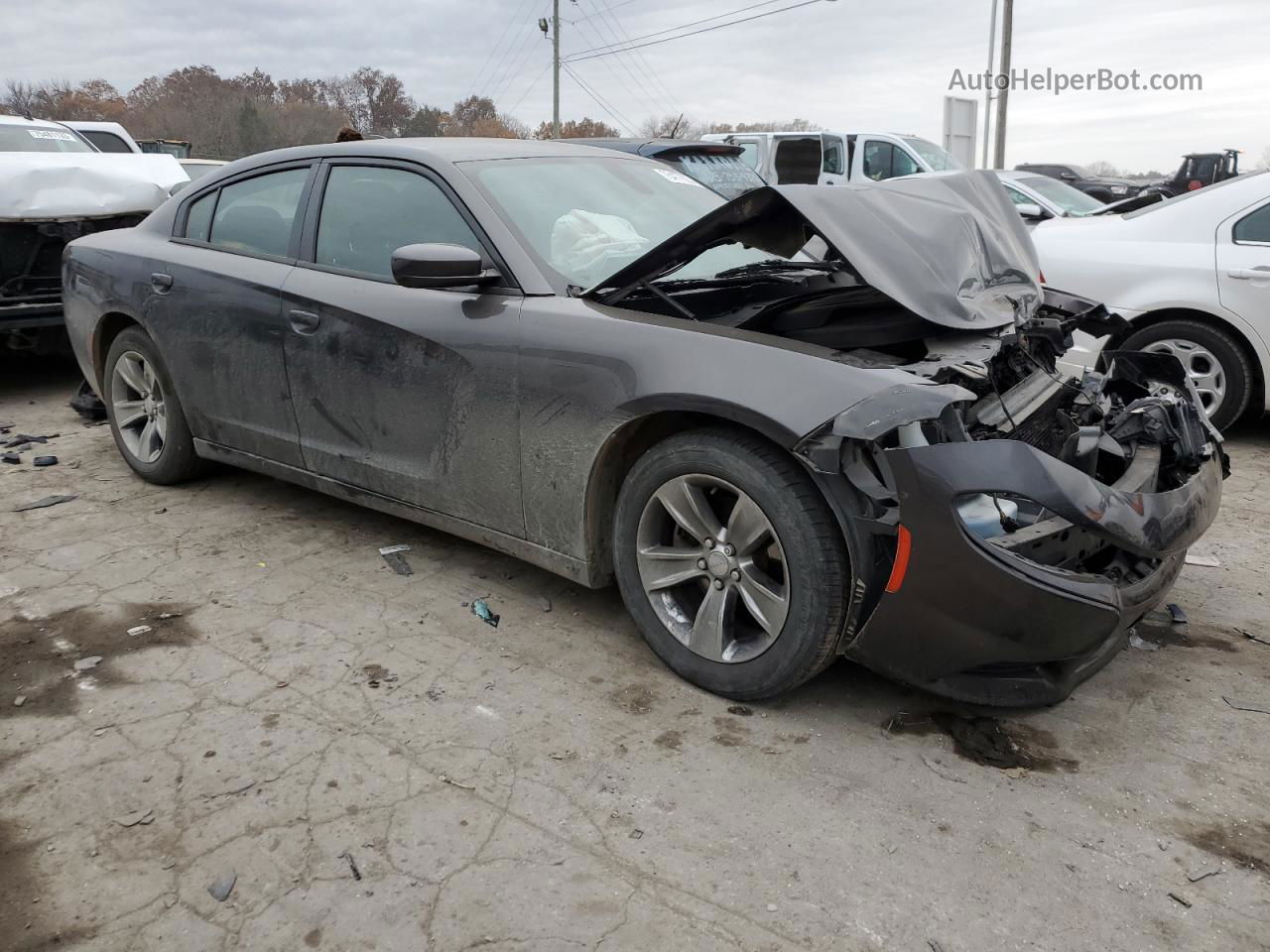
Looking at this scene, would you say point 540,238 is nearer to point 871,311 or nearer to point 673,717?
point 871,311

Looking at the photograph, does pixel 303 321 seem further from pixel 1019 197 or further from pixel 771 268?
pixel 1019 197

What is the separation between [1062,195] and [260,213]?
10.0 meters

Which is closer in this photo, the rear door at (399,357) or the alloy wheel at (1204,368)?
the rear door at (399,357)

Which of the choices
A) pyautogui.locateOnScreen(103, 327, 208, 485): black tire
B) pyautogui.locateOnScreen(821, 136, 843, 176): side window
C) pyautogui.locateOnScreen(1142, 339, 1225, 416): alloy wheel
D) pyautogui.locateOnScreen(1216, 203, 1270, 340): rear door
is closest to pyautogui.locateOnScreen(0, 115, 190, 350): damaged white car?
pyautogui.locateOnScreen(103, 327, 208, 485): black tire

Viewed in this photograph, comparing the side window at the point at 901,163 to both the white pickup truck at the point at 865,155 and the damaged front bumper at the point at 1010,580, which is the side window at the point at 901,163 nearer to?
the white pickup truck at the point at 865,155

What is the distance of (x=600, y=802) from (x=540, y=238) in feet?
6.27

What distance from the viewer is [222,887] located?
7.15 ft

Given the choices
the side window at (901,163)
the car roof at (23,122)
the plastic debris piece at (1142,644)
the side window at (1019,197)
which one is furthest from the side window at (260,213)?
the side window at (901,163)

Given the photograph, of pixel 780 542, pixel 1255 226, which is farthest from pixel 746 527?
pixel 1255 226

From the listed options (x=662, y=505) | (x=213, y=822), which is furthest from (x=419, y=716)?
(x=662, y=505)

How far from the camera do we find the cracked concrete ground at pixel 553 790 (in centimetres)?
208

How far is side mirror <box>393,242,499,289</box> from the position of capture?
3.05 m

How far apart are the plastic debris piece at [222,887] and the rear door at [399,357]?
1420mm

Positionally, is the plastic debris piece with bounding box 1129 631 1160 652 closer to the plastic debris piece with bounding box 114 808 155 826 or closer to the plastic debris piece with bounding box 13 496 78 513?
the plastic debris piece with bounding box 114 808 155 826
